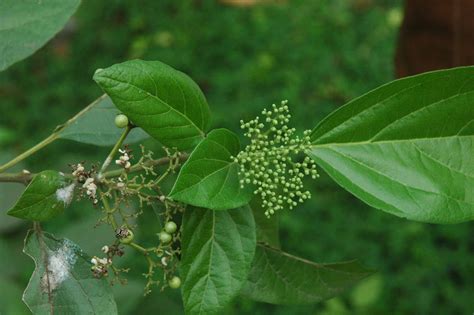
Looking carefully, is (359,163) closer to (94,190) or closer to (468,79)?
(468,79)

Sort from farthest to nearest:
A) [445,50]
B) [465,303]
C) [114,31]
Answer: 1. [114,31]
2. [465,303]
3. [445,50]

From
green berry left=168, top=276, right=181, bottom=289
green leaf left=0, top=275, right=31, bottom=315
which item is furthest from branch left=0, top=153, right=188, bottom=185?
green leaf left=0, top=275, right=31, bottom=315

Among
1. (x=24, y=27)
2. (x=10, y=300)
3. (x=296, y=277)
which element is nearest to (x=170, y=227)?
(x=296, y=277)

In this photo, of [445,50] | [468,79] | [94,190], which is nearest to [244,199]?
[94,190]

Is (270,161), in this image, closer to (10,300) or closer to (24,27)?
(24,27)

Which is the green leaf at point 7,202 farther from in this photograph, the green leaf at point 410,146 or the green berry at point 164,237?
the green leaf at point 410,146

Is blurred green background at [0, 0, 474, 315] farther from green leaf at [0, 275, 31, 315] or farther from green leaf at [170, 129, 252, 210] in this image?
green leaf at [170, 129, 252, 210]
